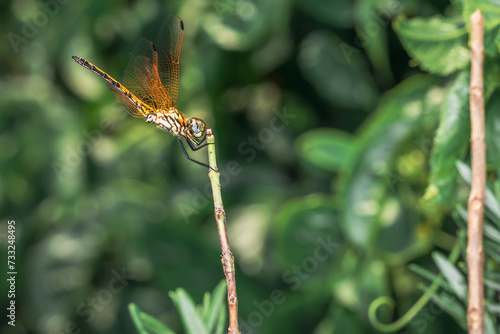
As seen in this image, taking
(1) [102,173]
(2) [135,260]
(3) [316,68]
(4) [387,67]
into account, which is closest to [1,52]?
(1) [102,173]

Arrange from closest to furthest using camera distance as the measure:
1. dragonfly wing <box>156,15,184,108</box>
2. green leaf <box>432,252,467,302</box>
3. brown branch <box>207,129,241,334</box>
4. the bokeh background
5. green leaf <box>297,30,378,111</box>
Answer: brown branch <box>207,129,241,334</box>
green leaf <box>432,252,467,302</box>
dragonfly wing <box>156,15,184,108</box>
the bokeh background
green leaf <box>297,30,378,111</box>

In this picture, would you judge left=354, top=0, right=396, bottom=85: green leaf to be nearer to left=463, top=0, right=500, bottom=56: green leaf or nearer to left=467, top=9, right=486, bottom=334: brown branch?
left=463, top=0, right=500, bottom=56: green leaf

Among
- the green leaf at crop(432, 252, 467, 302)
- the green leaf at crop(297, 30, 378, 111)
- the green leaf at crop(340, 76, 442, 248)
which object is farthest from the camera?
the green leaf at crop(297, 30, 378, 111)

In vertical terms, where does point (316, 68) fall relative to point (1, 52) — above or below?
below

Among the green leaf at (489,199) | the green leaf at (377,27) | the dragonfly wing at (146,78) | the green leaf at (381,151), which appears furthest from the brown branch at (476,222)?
the green leaf at (377,27)

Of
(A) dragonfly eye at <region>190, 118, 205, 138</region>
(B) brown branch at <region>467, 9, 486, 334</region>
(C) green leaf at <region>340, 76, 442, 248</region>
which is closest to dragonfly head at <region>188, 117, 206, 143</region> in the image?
(A) dragonfly eye at <region>190, 118, 205, 138</region>

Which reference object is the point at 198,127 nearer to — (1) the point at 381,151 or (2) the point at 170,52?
(2) the point at 170,52

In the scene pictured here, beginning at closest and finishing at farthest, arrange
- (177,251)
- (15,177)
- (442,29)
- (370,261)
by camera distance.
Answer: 1. (442,29)
2. (370,261)
3. (177,251)
4. (15,177)

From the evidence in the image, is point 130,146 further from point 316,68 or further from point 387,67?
point 387,67
